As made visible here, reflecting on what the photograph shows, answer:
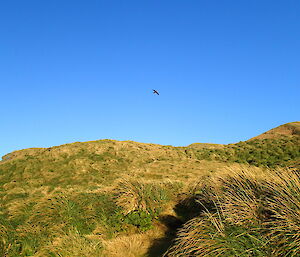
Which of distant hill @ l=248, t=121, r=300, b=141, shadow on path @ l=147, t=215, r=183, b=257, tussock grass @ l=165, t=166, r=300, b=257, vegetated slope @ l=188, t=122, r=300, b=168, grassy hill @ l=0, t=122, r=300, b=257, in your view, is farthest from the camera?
distant hill @ l=248, t=121, r=300, b=141

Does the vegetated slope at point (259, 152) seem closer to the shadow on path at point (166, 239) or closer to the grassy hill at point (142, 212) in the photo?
the grassy hill at point (142, 212)

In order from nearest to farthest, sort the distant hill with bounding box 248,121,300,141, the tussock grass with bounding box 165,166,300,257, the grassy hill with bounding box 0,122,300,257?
the tussock grass with bounding box 165,166,300,257 < the grassy hill with bounding box 0,122,300,257 < the distant hill with bounding box 248,121,300,141

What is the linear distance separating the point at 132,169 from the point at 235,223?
22575mm

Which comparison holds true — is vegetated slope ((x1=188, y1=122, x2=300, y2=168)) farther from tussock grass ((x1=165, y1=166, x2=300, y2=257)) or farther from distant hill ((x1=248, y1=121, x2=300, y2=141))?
tussock grass ((x1=165, y1=166, x2=300, y2=257))

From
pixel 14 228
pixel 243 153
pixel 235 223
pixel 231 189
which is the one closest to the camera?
pixel 235 223

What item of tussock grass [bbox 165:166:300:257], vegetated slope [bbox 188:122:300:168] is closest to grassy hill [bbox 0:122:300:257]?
tussock grass [bbox 165:166:300:257]

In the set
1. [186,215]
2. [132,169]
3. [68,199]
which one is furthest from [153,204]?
[132,169]

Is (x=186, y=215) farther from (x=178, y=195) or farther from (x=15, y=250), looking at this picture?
(x=15, y=250)

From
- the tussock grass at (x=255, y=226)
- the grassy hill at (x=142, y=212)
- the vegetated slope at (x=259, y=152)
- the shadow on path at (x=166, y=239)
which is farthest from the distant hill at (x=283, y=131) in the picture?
the tussock grass at (x=255, y=226)

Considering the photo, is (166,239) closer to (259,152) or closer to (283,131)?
(259,152)

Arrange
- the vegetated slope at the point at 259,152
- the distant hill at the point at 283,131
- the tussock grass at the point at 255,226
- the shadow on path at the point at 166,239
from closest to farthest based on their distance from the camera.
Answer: the tussock grass at the point at 255,226 < the shadow on path at the point at 166,239 < the vegetated slope at the point at 259,152 < the distant hill at the point at 283,131

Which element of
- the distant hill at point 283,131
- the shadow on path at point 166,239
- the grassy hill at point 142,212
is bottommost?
the shadow on path at point 166,239

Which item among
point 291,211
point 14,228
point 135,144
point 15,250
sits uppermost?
point 135,144

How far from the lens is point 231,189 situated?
9.94 meters
